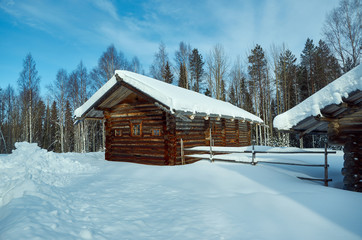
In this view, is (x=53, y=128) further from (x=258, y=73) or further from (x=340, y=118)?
(x=340, y=118)

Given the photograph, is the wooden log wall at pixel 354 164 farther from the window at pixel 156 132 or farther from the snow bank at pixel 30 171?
the snow bank at pixel 30 171

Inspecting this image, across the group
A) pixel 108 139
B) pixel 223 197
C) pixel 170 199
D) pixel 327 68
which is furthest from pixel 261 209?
pixel 327 68

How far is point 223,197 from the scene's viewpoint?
509 cm

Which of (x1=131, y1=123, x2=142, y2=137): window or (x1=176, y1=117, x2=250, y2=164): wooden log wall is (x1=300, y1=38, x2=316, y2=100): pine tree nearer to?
(x1=176, y1=117, x2=250, y2=164): wooden log wall

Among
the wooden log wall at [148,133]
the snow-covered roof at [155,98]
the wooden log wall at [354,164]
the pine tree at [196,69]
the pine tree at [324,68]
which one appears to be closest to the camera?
the wooden log wall at [354,164]

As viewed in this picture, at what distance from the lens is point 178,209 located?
14.2 feet

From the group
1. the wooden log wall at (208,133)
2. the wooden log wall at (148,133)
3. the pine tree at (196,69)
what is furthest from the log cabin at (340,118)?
the pine tree at (196,69)

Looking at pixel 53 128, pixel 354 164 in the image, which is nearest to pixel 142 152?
pixel 354 164

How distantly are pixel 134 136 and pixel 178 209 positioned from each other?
767cm

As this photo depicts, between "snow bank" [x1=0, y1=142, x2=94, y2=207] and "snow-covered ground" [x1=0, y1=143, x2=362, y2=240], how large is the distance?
0.04 metres

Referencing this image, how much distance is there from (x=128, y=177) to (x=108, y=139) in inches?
220

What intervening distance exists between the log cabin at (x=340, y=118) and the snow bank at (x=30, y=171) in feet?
23.5

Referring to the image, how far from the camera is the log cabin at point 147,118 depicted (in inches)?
380

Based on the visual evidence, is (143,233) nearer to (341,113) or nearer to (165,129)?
(341,113)
